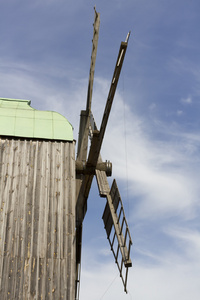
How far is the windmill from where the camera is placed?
31.9ft

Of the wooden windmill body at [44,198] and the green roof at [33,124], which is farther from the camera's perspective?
the green roof at [33,124]

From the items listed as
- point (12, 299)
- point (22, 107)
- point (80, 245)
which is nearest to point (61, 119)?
point (22, 107)

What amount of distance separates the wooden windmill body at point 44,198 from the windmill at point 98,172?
0.02 meters

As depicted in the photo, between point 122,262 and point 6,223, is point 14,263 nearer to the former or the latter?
point 6,223

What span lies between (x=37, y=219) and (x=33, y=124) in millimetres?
2813

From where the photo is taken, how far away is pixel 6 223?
936 cm

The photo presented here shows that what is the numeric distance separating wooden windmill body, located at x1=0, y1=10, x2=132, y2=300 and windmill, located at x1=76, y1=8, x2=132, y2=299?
23mm

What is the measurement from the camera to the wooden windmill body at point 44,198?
8.83 m

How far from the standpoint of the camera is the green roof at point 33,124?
10.8 m

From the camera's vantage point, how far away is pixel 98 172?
11.3m

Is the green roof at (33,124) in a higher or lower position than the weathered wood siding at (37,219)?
higher

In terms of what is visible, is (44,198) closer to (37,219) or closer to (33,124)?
(37,219)

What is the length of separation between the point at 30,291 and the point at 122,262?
7.43 feet

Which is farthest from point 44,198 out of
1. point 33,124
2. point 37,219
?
point 33,124
